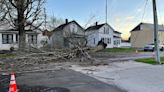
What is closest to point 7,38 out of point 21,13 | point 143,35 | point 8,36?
point 8,36

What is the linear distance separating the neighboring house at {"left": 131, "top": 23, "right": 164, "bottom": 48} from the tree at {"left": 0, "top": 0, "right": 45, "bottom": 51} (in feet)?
98.4

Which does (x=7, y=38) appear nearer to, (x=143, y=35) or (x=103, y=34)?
(x=103, y=34)

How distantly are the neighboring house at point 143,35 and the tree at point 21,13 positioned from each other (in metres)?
30.0

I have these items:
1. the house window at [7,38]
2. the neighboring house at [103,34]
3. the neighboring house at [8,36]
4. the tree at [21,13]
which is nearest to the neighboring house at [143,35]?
the neighboring house at [103,34]

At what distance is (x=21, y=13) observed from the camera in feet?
72.8

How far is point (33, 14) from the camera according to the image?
2289 centimetres

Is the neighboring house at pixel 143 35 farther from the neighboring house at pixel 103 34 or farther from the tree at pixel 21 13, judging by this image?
the tree at pixel 21 13

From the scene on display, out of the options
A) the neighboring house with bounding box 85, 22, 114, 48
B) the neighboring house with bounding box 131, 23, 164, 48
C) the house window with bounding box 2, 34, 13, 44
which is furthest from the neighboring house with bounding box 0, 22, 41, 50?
the neighboring house with bounding box 131, 23, 164, 48

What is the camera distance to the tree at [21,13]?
21.4m

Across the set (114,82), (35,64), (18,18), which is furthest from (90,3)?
(114,82)

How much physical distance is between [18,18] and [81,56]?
11649 millimetres

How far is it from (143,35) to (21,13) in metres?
33.6

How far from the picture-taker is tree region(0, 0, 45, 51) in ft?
70.3

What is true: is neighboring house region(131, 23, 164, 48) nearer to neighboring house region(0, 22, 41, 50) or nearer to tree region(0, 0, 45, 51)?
neighboring house region(0, 22, 41, 50)
